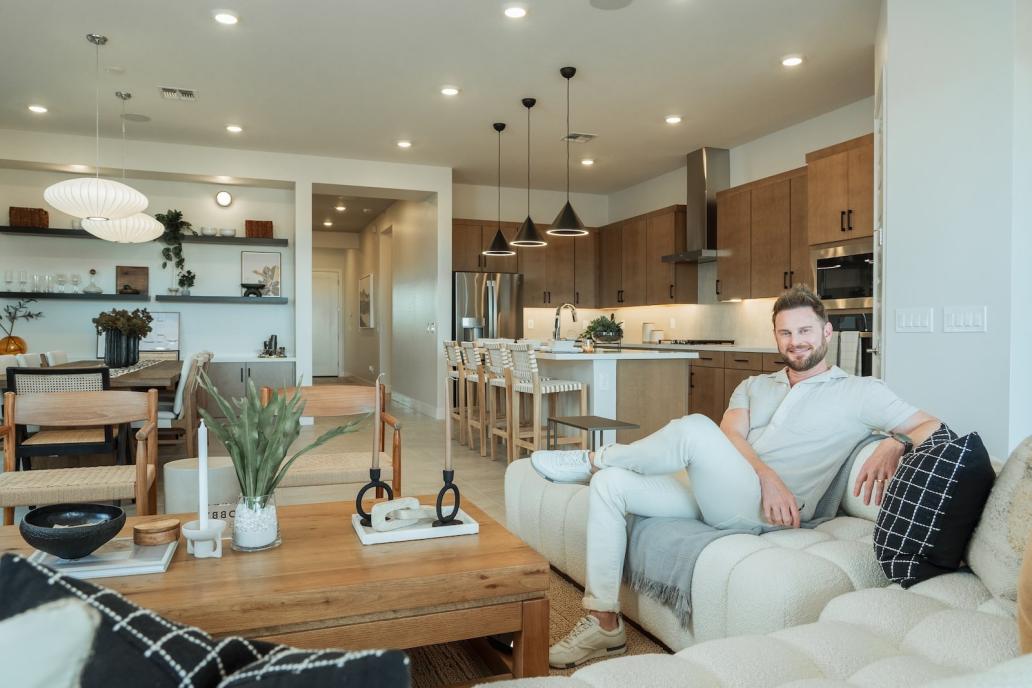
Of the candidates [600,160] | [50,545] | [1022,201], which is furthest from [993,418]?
[600,160]

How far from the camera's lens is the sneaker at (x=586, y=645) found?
204 cm

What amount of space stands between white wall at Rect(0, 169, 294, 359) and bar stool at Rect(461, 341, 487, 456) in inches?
93.9

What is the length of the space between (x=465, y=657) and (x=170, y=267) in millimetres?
6688

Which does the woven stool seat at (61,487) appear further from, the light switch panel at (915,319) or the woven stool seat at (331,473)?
the light switch panel at (915,319)

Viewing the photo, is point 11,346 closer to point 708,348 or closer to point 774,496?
point 708,348

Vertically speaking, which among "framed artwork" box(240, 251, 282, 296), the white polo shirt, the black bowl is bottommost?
the black bowl

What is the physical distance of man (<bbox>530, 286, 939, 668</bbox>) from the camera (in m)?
2.06

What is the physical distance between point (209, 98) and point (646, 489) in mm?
5065

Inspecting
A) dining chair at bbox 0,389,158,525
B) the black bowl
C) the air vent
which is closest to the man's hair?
the black bowl

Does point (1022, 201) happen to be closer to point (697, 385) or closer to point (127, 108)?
point (697, 385)

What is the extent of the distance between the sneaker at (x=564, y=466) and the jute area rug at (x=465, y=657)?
43 cm

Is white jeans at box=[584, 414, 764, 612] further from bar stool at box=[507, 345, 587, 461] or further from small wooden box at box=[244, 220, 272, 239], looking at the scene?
small wooden box at box=[244, 220, 272, 239]

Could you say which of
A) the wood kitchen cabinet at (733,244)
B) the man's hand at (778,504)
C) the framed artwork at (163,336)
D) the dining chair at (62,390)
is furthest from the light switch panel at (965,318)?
the framed artwork at (163,336)

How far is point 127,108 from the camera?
598 centimetres
